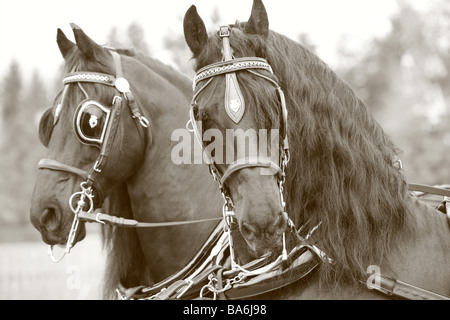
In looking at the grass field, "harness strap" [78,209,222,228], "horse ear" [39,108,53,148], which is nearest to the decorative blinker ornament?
"harness strap" [78,209,222,228]

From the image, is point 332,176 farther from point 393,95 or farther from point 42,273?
point 393,95

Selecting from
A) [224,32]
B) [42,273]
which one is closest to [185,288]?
[224,32]

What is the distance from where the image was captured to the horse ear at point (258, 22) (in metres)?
2.93

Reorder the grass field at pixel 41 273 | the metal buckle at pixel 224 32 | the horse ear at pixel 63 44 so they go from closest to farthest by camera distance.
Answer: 1. the metal buckle at pixel 224 32
2. the horse ear at pixel 63 44
3. the grass field at pixel 41 273

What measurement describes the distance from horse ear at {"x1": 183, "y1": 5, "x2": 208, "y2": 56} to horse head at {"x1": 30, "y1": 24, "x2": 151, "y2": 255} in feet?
3.05

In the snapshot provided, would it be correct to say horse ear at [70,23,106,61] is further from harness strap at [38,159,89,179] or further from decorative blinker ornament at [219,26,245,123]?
decorative blinker ornament at [219,26,245,123]

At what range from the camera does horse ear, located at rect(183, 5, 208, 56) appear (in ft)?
9.55

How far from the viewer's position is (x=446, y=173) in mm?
19703

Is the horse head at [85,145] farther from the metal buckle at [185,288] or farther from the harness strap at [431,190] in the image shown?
the harness strap at [431,190]

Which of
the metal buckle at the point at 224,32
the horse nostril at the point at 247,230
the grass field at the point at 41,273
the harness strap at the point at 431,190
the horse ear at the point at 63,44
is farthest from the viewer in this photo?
the grass field at the point at 41,273

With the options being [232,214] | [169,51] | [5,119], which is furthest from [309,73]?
[5,119]

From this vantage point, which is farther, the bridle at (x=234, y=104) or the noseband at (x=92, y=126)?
the noseband at (x=92, y=126)

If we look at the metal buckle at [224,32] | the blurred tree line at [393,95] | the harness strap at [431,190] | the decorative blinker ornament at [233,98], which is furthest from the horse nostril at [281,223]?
the blurred tree line at [393,95]

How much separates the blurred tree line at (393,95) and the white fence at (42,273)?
7.27 meters
